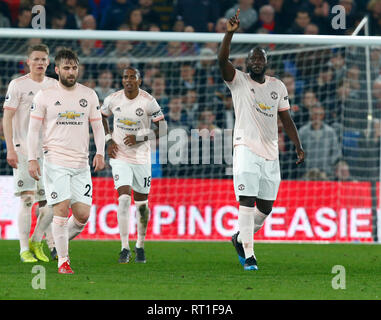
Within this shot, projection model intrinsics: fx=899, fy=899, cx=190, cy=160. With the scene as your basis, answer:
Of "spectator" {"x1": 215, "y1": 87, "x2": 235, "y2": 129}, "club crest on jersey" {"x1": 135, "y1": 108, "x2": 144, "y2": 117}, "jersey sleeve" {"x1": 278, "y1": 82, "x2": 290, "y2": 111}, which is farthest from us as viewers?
"spectator" {"x1": 215, "y1": 87, "x2": 235, "y2": 129}

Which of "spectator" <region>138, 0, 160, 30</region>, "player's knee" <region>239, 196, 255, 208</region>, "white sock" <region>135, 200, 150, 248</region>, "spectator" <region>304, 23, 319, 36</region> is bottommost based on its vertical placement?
"white sock" <region>135, 200, 150, 248</region>

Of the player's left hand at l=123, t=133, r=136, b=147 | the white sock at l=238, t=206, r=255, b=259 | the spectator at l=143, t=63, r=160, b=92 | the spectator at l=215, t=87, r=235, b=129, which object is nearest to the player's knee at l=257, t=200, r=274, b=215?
the white sock at l=238, t=206, r=255, b=259

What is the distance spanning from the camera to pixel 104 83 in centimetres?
1479

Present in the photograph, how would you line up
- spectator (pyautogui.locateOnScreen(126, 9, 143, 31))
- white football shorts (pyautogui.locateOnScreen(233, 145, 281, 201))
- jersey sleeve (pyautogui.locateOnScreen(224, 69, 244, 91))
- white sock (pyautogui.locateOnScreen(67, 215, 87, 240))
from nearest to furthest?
white sock (pyautogui.locateOnScreen(67, 215, 87, 240)) < white football shorts (pyautogui.locateOnScreen(233, 145, 281, 201)) < jersey sleeve (pyautogui.locateOnScreen(224, 69, 244, 91)) < spectator (pyautogui.locateOnScreen(126, 9, 143, 31))

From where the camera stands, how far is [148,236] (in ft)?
44.8

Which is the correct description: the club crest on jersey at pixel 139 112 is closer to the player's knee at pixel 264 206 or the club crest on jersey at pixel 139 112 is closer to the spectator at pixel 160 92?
the player's knee at pixel 264 206

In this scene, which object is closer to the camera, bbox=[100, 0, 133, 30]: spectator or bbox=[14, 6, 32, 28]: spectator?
bbox=[14, 6, 32, 28]: spectator

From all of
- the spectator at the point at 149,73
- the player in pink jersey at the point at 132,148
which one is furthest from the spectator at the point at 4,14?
the player in pink jersey at the point at 132,148

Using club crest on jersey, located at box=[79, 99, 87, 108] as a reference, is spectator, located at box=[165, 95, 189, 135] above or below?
below

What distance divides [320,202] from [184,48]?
3983mm

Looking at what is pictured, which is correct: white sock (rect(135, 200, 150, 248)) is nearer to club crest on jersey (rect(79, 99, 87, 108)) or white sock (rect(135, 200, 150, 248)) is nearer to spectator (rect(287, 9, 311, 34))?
club crest on jersey (rect(79, 99, 87, 108))

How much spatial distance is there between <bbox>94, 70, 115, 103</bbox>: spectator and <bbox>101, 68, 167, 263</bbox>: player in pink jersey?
4.02 metres

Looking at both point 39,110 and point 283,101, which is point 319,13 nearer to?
point 283,101

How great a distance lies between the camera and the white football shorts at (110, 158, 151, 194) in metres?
9.99
